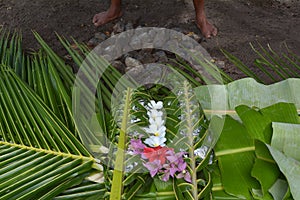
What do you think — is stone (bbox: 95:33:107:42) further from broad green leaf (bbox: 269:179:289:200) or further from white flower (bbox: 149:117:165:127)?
broad green leaf (bbox: 269:179:289:200)

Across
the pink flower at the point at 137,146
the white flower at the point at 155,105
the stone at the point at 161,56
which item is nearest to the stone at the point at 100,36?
the stone at the point at 161,56

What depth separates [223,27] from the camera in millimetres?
2473

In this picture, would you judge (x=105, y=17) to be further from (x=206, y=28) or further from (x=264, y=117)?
(x=264, y=117)

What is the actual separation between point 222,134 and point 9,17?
6.76ft

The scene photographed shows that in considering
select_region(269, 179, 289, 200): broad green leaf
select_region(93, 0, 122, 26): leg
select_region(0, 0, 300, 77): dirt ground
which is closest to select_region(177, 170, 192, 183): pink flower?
select_region(269, 179, 289, 200): broad green leaf

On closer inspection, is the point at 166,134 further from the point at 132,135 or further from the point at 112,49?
the point at 112,49

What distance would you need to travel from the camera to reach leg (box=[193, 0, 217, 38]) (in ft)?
7.81

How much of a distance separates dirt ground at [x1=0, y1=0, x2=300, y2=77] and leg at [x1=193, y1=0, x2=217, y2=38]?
0.05 m

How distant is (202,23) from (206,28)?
0.04 metres

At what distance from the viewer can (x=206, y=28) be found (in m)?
2.39

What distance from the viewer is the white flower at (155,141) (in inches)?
32.3

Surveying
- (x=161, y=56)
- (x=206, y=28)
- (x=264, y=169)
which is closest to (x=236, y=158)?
(x=264, y=169)

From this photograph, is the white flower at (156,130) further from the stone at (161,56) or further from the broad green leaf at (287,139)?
the stone at (161,56)

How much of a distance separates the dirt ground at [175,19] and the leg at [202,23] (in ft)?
0.15
